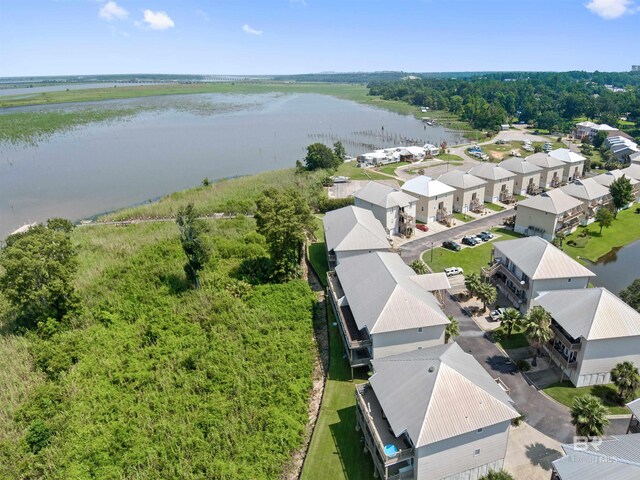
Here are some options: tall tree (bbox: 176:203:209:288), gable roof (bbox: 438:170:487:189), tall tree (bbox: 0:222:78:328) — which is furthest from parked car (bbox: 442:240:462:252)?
tall tree (bbox: 0:222:78:328)

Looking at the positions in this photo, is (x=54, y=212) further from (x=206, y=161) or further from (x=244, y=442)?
(x=244, y=442)

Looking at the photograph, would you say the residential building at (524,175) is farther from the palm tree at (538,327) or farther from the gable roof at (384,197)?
the palm tree at (538,327)

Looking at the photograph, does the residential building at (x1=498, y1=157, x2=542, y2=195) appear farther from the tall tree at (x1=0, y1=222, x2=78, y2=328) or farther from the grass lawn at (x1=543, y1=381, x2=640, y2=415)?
the tall tree at (x1=0, y1=222, x2=78, y2=328)

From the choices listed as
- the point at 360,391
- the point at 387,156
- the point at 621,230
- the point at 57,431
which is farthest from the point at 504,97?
the point at 57,431

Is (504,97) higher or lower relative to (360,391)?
higher

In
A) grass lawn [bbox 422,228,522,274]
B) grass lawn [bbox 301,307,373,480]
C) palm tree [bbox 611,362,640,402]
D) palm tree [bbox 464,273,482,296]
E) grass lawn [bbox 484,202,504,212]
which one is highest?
palm tree [bbox 464,273,482,296]

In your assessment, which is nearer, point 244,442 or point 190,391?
point 244,442

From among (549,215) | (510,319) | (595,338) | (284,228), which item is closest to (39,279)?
(284,228)

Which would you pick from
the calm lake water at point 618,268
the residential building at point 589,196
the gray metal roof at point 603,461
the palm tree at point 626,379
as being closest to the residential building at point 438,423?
the gray metal roof at point 603,461
